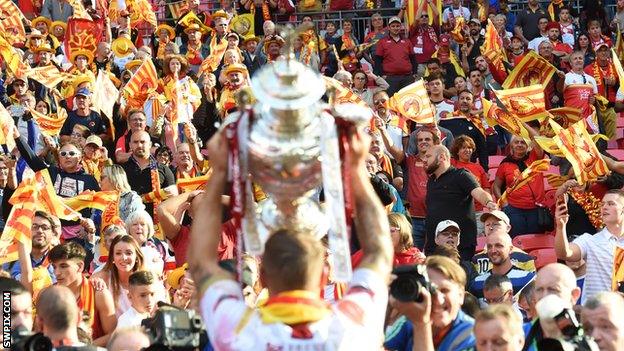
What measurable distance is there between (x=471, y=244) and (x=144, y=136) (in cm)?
319

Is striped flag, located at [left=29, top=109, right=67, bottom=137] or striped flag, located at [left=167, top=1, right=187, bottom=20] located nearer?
striped flag, located at [left=29, top=109, right=67, bottom=137]

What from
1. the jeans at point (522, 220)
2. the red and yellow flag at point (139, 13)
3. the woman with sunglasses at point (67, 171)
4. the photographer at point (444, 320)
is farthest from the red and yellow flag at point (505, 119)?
the red and yellow flag at point (139, 13)

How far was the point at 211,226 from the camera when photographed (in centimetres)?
430

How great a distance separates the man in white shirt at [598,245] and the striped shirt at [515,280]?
0.97 ft

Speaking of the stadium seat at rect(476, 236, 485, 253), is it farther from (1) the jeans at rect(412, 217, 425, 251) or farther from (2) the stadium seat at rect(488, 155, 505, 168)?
(2) the stadium seat at rect(488, 155, 505, 168)

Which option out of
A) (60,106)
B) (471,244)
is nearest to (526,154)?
(471,244)

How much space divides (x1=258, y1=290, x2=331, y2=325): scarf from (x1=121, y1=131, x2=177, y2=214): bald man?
8.43m

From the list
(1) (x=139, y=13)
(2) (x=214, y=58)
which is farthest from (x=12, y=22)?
(2) (x=214, y=58)

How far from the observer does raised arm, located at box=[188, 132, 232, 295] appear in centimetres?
424

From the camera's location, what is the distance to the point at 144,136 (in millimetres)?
12852

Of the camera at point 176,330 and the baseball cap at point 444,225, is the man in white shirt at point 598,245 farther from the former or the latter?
the camera at point 176,330

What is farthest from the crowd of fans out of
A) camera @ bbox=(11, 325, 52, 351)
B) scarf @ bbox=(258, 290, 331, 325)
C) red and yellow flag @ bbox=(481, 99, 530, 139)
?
camera @ bbox=(11, 325, 52, 351)

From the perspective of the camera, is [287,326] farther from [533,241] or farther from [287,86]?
[533,241]

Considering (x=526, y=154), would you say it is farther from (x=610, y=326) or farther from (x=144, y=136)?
(x=610, y=326)
